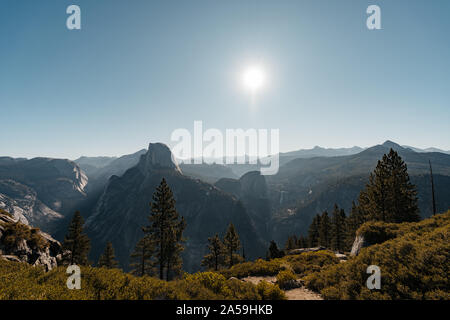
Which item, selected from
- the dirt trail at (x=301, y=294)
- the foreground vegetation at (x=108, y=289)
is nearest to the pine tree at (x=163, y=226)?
the foreground vegetation at (x=108, y=289)

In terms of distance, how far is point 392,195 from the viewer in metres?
31.5

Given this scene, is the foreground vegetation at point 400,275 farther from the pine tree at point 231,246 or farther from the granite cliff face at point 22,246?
the pine tree at point 231,246

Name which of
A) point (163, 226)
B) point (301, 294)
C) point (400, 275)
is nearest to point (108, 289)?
point (301, 294)

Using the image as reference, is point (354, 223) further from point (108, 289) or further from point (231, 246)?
point (108, 289)

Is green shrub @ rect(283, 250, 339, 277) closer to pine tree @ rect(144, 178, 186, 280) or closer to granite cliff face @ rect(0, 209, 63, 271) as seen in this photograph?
pine tree @ rect(144, 178, 186, 280)

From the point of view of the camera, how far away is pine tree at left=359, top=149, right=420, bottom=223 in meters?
30.8

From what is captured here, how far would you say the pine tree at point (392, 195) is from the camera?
30828 mm

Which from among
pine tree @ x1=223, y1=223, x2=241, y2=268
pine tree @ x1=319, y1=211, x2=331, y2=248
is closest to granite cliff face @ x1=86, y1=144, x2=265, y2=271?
pine tree @ x1=319, y1=211, x2=331, y2=248

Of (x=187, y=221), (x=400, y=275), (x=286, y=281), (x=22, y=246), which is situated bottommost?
(x=187, y=221)

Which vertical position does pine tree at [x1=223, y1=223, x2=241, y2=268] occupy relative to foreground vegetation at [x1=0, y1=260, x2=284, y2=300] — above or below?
below

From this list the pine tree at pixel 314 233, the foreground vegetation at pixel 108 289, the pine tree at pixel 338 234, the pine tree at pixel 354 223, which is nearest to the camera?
the foreground vegetation at pixel 108 289

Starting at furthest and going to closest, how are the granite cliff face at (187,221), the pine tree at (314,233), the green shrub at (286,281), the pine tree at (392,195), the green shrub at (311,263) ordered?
the granite cliff face at (187,221)
the pine tree at (314,233)
the pine tree at (392,195)
the green shrub at (311,263)
the green shrub at (286,281)
